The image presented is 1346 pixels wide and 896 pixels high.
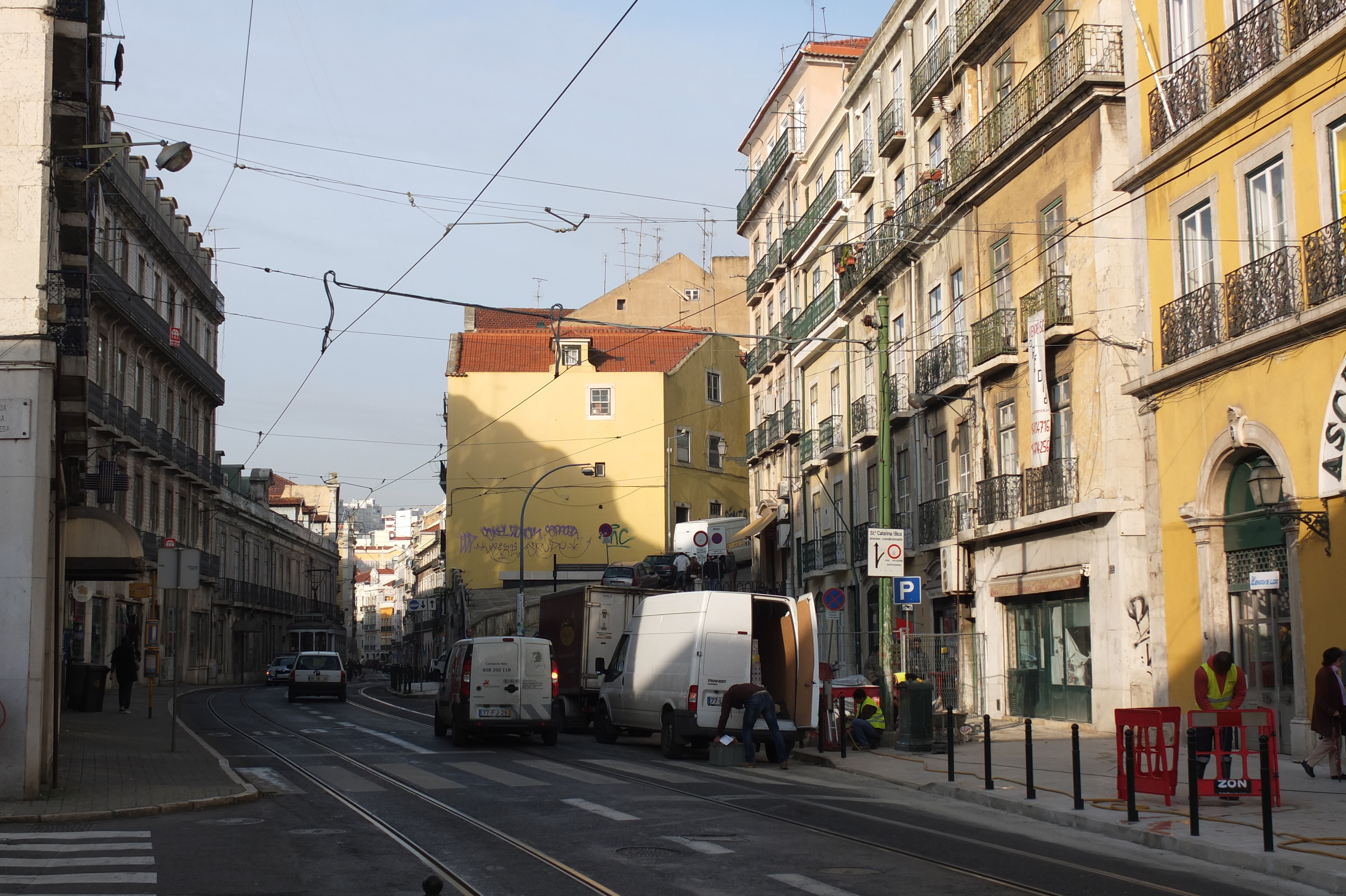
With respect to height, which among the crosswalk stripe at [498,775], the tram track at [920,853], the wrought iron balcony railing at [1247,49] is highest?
the wrought iron balcony railing at [1247,49]

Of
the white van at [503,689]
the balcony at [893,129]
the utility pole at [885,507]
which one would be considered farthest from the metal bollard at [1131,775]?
the balcony at [893,129]

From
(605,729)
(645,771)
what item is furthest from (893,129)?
(645,771)

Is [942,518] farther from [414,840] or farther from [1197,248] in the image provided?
[414,840]

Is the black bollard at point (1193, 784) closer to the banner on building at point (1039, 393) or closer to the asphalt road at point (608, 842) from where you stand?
the asphalt road at point (608, 842)

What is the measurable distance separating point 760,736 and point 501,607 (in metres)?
38.9

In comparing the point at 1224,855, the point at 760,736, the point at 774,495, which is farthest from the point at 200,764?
the point at 774,495

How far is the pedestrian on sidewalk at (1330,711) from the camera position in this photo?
15008 mm

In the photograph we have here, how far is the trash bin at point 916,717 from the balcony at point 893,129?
1671cm

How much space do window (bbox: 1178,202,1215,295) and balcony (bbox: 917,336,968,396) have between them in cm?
785

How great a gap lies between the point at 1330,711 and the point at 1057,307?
35.9 feet

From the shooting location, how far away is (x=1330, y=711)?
49.4ft

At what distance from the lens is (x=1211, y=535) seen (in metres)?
20.3

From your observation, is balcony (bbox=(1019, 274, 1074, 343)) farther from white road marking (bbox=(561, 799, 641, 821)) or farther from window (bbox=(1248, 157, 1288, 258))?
white road marking (bbox=(561, 799, 641, 821))

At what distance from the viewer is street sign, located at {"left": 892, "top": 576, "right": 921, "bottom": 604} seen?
22453 mm
